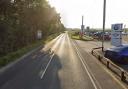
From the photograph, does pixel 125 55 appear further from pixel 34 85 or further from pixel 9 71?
pixel 34 85

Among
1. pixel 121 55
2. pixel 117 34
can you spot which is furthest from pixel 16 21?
pixel 121 55

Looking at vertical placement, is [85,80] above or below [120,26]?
below

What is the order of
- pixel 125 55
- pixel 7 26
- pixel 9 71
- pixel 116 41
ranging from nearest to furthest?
pixel 9 71 < pixel 125 55 < pixel 7 26 < pixel 116 41

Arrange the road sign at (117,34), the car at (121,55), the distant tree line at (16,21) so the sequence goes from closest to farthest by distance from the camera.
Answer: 1. the car at (121,55)
2. the distant tree line at (16,21)
3. the road sign at (117,34)

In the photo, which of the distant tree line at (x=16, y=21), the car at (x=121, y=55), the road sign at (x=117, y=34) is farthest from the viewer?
the road sign at (x=117, y=34)

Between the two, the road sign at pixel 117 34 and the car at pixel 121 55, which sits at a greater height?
the road sign at pixel 117 34

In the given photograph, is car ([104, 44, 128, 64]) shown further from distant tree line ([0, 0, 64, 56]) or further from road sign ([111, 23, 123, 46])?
distant tree line ([0, 0, 64, 56])

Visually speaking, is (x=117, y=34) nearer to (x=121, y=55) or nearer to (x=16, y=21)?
(x=121, y=55)

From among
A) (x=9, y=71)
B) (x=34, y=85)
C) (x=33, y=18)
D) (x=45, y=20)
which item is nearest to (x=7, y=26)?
(x=9, y=71)


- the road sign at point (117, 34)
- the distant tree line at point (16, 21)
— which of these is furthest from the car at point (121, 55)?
the distant tree line at point (16, 21)

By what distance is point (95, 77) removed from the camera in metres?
17.1

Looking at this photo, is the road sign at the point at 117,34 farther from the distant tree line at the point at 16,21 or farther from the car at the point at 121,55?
the distant tree line at the point at 16,21

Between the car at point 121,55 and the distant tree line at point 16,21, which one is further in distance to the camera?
the distant tree line at point 16,21

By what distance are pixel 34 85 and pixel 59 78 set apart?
8.05 feet
